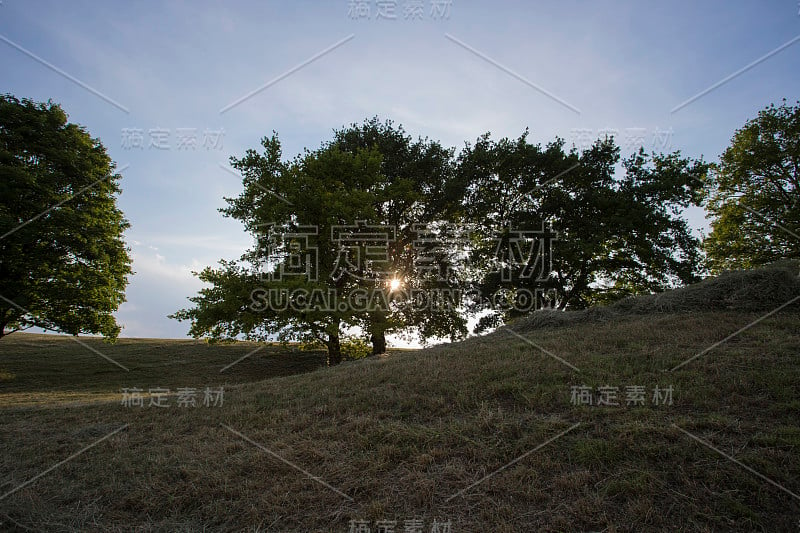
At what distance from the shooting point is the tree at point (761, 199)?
24.0 metres

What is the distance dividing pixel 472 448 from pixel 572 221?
782 inches

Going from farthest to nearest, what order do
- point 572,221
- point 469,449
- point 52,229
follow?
point 572,221 → point 52,229 → point 469,449

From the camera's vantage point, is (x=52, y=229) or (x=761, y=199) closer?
(x=52, y=229)

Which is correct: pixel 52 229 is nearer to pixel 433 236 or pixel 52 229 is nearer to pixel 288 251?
pixel 288 251

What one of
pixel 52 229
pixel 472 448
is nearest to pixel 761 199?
pixel 472 448

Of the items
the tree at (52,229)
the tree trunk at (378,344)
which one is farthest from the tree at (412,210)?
the tree at (52,229)

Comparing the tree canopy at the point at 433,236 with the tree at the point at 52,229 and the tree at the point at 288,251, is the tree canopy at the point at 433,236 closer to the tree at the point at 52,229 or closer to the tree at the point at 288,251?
the tree at the point at 288,251

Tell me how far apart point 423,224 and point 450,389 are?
16655 mm

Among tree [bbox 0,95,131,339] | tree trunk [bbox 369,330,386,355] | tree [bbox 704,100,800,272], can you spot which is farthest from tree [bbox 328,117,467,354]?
tree [bbox 704,100,800,272]

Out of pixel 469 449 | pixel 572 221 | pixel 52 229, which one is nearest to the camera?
pixel 469 449

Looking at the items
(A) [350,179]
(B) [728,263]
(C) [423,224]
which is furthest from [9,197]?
(B) [728,263]

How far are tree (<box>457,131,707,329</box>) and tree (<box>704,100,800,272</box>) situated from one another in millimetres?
5471

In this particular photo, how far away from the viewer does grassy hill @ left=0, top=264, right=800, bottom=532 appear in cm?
423

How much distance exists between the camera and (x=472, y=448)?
214 inches
